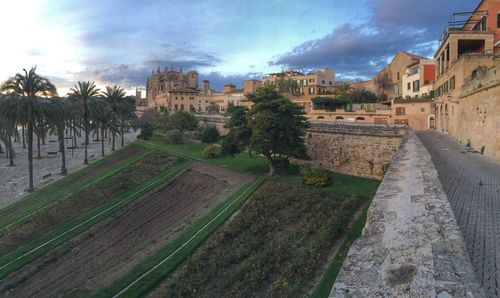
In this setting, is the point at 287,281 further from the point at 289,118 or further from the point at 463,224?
the point at 289,118

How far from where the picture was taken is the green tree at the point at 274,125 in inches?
955

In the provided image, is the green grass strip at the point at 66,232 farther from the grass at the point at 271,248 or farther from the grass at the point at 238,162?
the grass at the point at 271,248

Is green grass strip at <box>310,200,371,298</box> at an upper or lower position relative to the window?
lower

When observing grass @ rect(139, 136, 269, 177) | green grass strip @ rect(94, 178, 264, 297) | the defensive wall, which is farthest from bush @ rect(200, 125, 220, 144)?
the defensive wall

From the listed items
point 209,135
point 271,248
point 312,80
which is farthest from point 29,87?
point 312,80

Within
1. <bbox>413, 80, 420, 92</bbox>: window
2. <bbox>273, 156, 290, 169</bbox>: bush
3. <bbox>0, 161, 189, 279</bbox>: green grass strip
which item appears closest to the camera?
<bbox>0, 161, 189, 279</bbox>: green grass strip

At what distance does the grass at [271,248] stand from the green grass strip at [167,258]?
A: 19.7 inches

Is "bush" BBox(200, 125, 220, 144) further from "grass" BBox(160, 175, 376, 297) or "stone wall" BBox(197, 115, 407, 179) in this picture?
"grass" BBox(160, 175, 376, 297)

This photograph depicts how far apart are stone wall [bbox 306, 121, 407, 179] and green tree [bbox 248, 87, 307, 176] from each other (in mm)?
4088

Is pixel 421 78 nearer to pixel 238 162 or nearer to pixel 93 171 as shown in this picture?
pixel 238 162

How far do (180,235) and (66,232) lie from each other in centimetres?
703

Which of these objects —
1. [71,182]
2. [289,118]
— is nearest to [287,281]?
[289,118]

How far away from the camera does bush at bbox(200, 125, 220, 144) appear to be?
47.6 meters

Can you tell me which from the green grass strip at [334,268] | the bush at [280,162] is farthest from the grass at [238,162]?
the green grass strip at [334,268]
